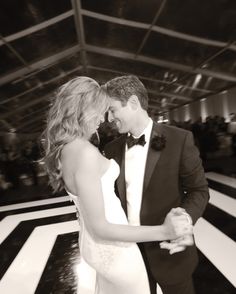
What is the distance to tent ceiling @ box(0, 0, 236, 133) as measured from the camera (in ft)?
18.6

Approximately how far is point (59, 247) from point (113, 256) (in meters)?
2.38

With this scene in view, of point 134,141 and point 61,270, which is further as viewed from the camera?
point 61,270

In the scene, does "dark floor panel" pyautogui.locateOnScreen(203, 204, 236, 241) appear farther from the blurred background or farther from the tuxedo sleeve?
the tuxedo sleeve

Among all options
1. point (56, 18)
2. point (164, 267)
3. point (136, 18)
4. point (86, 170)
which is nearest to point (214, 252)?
point (164, 267)

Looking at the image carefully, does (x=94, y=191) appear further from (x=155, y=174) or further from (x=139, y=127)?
(x=139, y=127)

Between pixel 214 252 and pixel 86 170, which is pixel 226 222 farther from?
pixel 86 170

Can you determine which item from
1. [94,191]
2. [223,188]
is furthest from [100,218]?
[223,188]

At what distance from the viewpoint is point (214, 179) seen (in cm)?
632

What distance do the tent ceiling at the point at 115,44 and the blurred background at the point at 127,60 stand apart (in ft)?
0.07

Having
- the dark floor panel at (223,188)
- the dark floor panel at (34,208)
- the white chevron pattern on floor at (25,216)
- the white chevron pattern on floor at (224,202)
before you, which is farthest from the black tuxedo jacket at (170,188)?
the dark floor panel at (34,208)

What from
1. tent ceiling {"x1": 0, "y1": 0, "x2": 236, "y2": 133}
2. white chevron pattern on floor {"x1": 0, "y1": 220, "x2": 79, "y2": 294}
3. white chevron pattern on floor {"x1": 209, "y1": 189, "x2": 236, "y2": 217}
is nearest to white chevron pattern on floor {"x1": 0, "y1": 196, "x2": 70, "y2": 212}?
white chevron pattern on floor {"x1": 0, "y1": 220, "x2": 79, "y2": 294}

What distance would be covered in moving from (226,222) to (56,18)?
500 centimetres

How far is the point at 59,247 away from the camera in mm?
3496

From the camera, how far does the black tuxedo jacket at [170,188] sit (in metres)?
1.41
